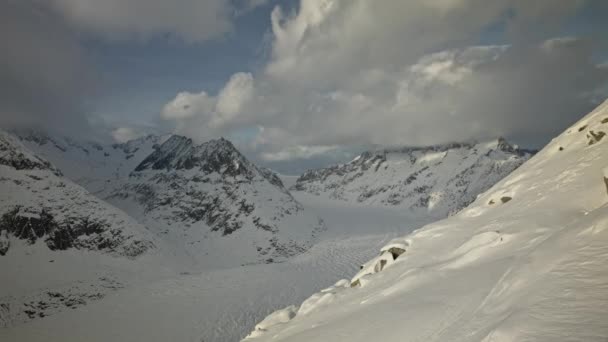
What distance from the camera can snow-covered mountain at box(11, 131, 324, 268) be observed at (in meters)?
93.6

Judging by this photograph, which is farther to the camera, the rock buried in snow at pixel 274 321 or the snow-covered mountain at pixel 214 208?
the snow-covered mountain at pixel 214 208

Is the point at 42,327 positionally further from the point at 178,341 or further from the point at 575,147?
the point at 575,147

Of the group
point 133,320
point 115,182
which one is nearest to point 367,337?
point 133,320

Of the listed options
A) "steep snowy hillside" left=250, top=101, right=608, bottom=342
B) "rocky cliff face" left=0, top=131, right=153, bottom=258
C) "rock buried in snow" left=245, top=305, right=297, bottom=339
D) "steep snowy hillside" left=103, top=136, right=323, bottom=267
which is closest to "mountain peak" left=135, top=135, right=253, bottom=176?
"steep snowy hillside" left=103, top=136, right=323, bottom=267

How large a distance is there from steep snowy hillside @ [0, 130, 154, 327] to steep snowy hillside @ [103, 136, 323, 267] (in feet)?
65.8

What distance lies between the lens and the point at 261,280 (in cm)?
5469

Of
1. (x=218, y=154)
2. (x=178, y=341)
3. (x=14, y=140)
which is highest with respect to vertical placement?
(x=218, y=154)

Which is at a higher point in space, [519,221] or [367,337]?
[519,221]

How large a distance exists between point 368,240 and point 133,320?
67.9m

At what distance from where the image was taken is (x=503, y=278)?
6363mm

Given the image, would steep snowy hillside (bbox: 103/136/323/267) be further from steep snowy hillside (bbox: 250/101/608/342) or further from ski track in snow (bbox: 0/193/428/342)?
steep snowy hillside (bbox: 250/101/608/342)

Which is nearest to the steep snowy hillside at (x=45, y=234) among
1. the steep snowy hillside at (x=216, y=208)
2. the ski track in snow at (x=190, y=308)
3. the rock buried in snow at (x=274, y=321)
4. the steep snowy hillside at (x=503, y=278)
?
the ski track in snow at (x=190, y=308)

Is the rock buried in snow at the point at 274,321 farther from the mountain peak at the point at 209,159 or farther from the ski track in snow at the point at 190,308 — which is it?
the mountain peak at the point at 209,159

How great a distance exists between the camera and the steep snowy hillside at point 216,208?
9444 centimetres
